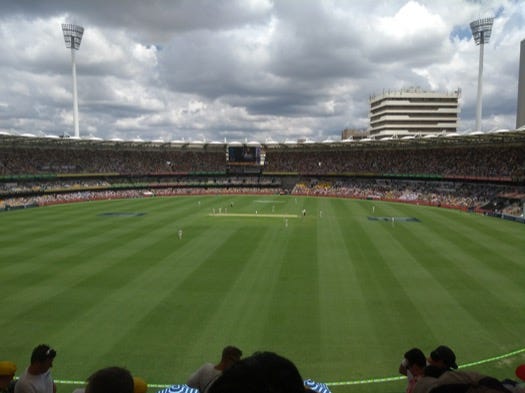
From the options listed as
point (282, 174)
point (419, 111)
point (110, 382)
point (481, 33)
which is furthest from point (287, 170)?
point (110, 382)

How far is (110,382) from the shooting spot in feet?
8.29

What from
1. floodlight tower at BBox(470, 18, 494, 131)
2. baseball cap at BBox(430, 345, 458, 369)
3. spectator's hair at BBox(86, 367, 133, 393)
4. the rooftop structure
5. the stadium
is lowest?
the stadium

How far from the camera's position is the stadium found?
38.4 ft

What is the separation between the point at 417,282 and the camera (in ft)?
59.8

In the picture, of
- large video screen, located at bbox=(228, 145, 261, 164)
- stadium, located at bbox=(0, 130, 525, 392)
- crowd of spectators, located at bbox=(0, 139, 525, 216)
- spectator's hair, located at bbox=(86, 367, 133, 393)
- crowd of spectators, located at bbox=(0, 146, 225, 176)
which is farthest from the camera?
large video screen, located at bbox=(228, 145, 261, 164)

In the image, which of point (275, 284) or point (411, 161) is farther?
point (411, 161)

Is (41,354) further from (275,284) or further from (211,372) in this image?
(275,284)

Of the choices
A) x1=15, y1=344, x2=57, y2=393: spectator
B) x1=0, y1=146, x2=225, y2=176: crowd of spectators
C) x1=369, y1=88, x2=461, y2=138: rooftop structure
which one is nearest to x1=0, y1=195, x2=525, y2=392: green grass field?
x1=15, y1=344, x2=57, y2=393: spectator

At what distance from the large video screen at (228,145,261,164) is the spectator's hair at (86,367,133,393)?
250 ft

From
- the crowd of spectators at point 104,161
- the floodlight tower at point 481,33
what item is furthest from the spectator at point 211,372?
the floodlight tower at point 481,33

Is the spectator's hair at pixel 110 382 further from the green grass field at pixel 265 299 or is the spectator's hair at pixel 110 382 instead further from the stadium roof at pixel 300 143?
the stadium roof at pixel 300 143

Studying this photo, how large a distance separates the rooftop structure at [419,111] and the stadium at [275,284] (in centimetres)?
6745

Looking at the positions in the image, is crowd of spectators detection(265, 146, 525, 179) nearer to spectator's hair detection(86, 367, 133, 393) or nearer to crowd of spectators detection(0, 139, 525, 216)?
crowd of spectators detection(0, 139, 525, 216)

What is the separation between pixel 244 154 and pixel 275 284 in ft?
204
